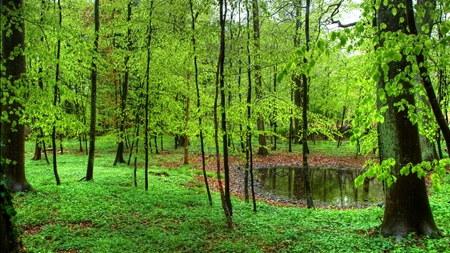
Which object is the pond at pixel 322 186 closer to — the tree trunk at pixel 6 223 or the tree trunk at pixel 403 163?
the tree trunk at pixel 403 163

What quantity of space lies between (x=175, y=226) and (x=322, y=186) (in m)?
10.6

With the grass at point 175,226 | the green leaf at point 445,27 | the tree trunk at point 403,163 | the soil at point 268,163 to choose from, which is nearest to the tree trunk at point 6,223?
the grass at point 175,226

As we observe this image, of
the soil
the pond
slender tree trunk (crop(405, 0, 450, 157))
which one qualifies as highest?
slender tree trunk (crop(405, 0, 450, 157))

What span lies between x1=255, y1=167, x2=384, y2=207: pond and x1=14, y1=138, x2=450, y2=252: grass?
3.72 m

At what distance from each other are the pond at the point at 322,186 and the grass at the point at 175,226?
372 cm

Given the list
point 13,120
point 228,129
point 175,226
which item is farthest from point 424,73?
point 13,120

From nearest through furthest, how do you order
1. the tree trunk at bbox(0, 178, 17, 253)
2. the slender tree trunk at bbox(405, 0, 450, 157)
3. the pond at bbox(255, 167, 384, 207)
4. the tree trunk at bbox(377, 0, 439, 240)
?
1. the tree trunk at bbox(0, 178, 17, 253)
2. the slender tree trunk at bbox(405, 0, 450, 157)
3. the tree trunk at bbox(377, 0, 439, 240)
4. the pond at bbox(255, 167, 384, 207)

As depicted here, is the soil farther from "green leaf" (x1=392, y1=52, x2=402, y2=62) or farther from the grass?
"green leaf" (x1=392, y1=52, x2=402, y2=62)

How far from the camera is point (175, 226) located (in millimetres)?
6715

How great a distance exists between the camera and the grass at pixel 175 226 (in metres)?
5.35

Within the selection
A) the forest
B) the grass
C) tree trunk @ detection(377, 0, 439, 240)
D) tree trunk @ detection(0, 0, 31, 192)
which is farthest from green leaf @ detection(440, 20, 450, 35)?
tree trunk @ detection(0, 0, 31, 192)

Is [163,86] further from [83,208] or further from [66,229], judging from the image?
[66,229]

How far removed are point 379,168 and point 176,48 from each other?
7.92 meters

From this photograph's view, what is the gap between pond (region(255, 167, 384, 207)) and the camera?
12758mm
